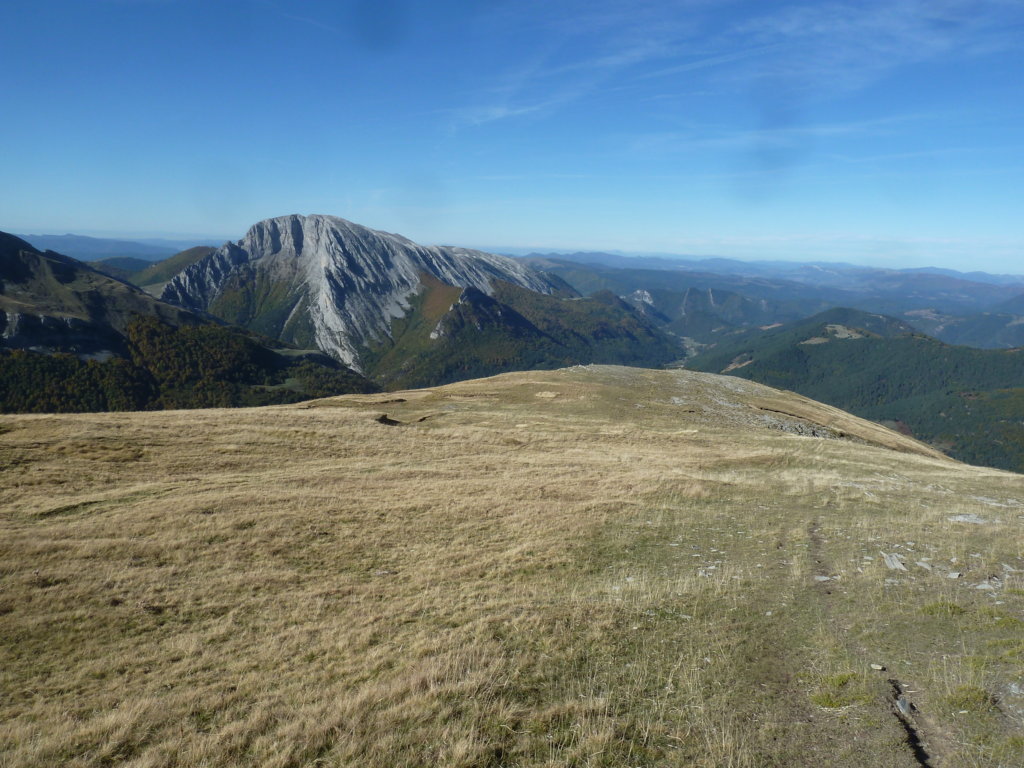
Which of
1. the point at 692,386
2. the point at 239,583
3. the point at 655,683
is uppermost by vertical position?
the point at 655,683

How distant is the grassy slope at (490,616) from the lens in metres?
9.07

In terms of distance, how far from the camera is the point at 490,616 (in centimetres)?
1377

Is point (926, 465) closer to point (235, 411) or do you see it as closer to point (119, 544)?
point (119, 544)

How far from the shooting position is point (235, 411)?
51875mm

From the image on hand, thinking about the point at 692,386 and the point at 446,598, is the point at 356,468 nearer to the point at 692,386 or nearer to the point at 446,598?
the point at 446,598

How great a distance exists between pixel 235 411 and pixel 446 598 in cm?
4555

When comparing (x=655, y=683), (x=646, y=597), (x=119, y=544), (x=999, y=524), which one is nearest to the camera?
(x=655, y=683)

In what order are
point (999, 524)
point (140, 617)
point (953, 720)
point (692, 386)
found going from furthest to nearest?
point (692, 386)
point (999, 524)
point (140, 617)
point (953, 720)

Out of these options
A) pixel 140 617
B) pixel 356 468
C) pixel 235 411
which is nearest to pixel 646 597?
pixel 140 617

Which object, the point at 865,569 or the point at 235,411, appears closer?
the point at 865,569

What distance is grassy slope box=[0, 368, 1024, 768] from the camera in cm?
907

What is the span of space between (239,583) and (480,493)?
13.3 metres

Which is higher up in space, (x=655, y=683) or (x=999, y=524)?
(x=655, y=683)

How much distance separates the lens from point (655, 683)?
10789 millimetres
